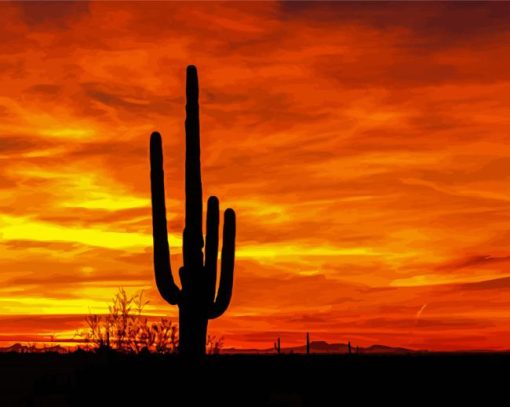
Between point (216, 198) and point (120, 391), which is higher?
point (216, 198)

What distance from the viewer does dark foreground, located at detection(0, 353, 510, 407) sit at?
23688 millimetres

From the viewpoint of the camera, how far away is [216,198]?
840 inches

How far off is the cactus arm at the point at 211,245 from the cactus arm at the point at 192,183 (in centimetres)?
15

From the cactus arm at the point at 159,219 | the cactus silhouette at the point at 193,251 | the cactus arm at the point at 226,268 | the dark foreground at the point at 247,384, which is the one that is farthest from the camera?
the dark foreground at the point at 247,384

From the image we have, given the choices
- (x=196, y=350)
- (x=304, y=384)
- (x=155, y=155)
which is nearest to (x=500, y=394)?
(x=304, y=384)

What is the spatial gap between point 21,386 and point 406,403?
1258 centimetres

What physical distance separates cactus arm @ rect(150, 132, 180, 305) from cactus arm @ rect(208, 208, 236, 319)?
3.35 ft

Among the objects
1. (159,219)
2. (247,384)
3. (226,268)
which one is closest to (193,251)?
(226,268)

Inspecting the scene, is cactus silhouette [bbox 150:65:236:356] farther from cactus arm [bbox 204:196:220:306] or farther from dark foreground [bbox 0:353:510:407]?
dark foreground [bbox 0:353:510:407]

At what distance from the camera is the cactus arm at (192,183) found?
20.8m

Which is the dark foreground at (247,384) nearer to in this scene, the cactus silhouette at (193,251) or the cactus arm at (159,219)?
the cactus silhouette at (193,251)

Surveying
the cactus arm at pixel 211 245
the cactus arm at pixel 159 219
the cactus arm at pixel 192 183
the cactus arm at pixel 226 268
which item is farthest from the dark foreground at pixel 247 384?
the cactus arm at pixel 192 183

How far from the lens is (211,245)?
21.1 m

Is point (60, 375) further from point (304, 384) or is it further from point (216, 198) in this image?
point (216, 198)
